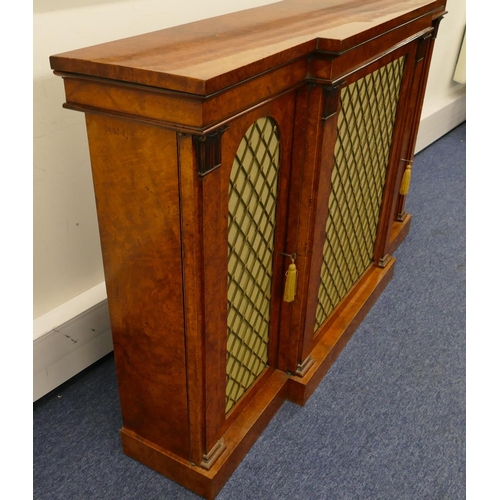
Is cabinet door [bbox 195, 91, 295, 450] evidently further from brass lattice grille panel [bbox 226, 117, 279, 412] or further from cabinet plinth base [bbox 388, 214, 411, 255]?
cabinet plinth base [bbox 388, 214, 411, 255]

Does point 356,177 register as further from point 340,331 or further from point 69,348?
point 69,348

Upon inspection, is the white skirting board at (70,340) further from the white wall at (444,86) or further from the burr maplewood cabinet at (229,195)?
the white wall at (444,86)

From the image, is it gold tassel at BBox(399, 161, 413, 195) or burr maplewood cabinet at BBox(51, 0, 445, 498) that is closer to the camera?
burr maplewood cabinet at BBox(51, 0, 445, 498)

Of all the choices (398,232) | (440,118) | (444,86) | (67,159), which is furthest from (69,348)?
(444,86)

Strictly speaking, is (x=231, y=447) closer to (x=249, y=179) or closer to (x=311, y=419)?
(x=311, y=419)

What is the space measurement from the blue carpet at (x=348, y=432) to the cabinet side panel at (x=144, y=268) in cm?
20

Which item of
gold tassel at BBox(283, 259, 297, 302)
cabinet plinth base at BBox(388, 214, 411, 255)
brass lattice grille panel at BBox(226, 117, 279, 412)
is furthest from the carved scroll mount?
cabinet plinth base at BBox(388, 214, 411, 255)

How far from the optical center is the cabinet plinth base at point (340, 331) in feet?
5.98

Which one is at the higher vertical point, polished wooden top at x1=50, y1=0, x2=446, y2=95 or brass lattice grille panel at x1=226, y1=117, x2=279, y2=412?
polished wooden top at x1=50, y1=0, x2=446, y2=95

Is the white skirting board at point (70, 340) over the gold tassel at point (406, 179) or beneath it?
beneath

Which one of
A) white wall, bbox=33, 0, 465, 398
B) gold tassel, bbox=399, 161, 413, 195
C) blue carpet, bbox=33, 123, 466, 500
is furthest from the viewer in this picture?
gold tassel, bbox=399, 161, 413, 195

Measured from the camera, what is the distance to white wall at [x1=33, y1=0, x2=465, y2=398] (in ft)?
4.80

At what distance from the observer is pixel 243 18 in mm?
1494

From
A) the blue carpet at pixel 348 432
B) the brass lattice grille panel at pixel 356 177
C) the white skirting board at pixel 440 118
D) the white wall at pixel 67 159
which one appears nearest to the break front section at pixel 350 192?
the brass lattice grille panel at pixel 356 177
